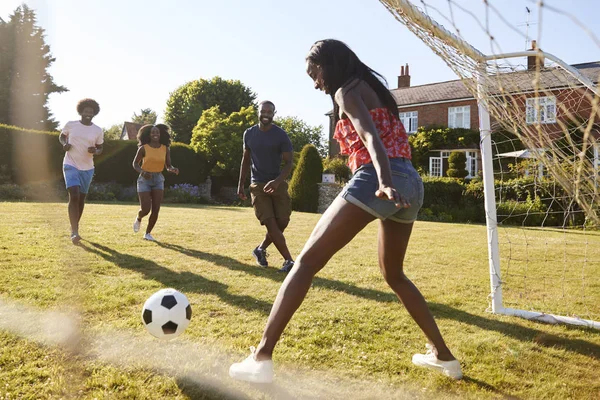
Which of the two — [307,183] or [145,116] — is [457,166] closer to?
[307,183]

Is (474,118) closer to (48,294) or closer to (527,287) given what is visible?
(527,287)

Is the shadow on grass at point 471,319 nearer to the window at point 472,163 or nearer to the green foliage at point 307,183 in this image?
the green foliage at point 307,183

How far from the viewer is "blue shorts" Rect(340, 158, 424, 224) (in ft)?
7.78

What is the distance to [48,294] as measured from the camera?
392cm

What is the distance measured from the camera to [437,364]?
2.72 meters

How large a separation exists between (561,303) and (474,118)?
2688 centimetres

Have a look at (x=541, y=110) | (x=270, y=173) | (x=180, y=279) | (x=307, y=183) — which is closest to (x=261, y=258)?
(x=270, y=173)

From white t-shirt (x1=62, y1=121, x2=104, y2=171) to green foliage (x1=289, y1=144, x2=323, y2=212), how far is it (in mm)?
12588

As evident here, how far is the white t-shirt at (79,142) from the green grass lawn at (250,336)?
1.26 metres

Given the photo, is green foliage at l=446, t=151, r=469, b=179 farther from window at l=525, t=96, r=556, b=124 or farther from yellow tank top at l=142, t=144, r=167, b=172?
window at l=525, t=96, r=556, b=124

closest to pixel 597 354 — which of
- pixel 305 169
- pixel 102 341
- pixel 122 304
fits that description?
pixel 102 341

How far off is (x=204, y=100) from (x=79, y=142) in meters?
40.4

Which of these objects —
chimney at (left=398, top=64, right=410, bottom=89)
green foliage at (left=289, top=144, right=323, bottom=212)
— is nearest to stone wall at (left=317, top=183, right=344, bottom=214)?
green foliage at (left=289, top=144, right=323, bottom=212)

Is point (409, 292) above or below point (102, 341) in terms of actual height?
above
